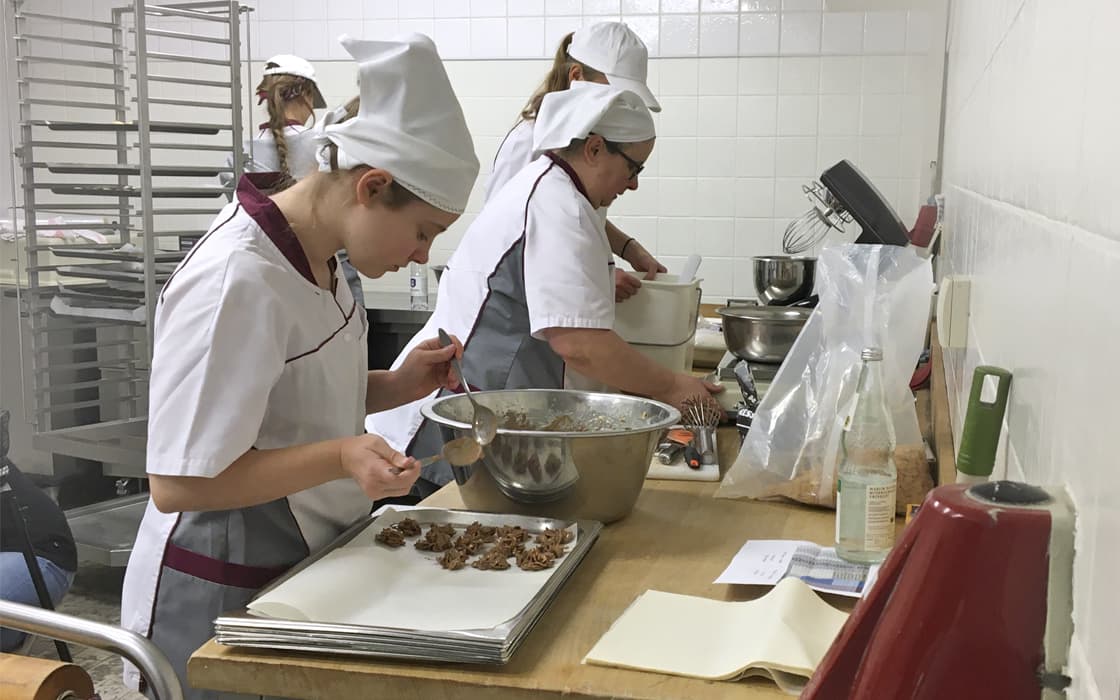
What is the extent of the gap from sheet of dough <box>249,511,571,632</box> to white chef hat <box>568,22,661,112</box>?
182 cm

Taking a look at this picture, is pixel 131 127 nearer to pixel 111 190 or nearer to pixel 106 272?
pixel 111 190

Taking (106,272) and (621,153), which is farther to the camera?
(106,272)

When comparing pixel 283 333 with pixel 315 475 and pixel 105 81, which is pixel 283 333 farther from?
pixel 105 81

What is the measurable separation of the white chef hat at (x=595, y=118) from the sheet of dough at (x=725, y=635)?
1217mm

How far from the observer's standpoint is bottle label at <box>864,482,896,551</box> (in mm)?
1346

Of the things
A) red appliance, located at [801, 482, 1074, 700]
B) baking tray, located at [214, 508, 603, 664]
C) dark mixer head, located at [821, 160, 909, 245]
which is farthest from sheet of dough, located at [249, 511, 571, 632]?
dark mixer head, located at [821, 160, 909, 245]

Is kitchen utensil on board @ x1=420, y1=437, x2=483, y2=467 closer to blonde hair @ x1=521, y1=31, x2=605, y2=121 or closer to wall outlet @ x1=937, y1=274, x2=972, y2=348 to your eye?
wall outlet @ x1=937, y1=274, x2=972, y2=348

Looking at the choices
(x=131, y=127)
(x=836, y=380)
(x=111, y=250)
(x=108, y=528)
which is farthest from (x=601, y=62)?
(x=108, y=528)

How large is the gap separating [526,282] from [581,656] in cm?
115

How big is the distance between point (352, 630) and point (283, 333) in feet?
1.45

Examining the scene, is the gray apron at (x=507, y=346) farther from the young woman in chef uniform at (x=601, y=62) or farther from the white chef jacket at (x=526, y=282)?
the young woman in chef uniform at (x=601, y=62)

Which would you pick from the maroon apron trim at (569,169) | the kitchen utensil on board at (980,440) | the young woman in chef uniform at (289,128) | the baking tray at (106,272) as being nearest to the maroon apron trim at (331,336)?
the young woman in chef uniform at (289,128)

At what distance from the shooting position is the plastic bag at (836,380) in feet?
5.45

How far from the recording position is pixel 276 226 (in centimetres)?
145
